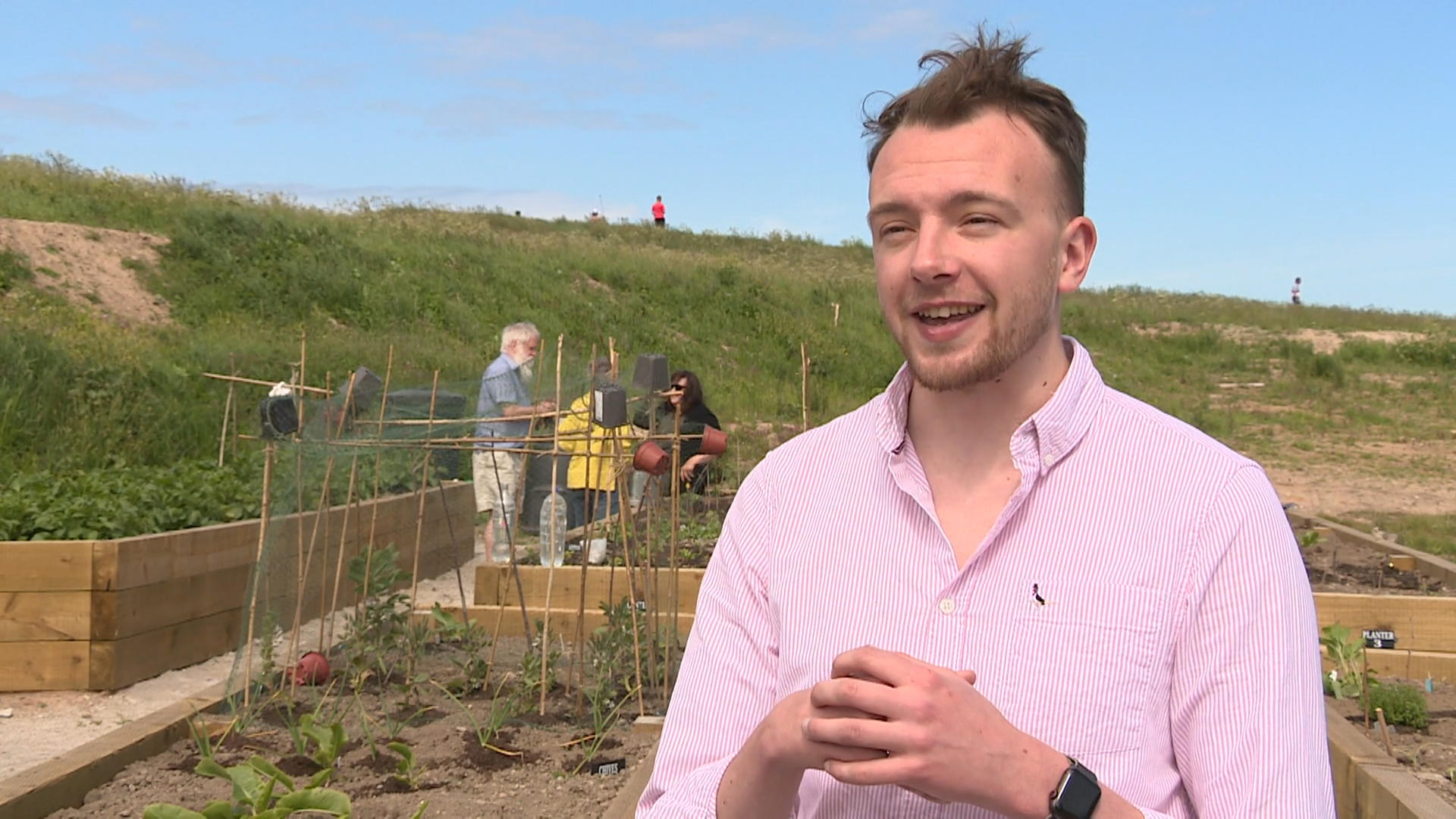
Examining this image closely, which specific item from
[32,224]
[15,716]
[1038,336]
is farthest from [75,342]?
[1038,336]

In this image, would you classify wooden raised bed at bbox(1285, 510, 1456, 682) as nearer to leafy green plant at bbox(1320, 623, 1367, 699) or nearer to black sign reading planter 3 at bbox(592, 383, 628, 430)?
leafy green plant at bbox(1320, 623, 1367, 699)

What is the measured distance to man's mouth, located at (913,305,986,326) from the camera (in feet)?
5.16

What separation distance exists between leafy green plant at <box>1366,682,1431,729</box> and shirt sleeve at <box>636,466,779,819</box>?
4.05 m

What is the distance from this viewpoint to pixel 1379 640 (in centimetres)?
616

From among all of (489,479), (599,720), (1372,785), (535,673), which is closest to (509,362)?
(489,479)

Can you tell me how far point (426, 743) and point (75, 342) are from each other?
32.4 ft

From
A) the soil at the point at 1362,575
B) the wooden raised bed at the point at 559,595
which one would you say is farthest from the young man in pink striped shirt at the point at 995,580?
the soil at the point at 1362,575

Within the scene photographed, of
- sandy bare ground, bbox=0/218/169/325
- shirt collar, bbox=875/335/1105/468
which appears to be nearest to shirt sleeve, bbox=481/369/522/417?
shirt collar, bbox=875/335/1105/468

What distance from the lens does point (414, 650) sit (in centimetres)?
544

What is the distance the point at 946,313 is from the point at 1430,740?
14.1 feet

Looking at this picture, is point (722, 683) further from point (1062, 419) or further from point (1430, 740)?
point (1430, 740)

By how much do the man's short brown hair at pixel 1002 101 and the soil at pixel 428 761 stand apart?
285cm

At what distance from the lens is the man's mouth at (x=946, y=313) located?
157cm

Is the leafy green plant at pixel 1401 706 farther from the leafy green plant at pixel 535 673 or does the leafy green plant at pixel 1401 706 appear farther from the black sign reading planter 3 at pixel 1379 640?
the leafy green plant at pixel 535 673
